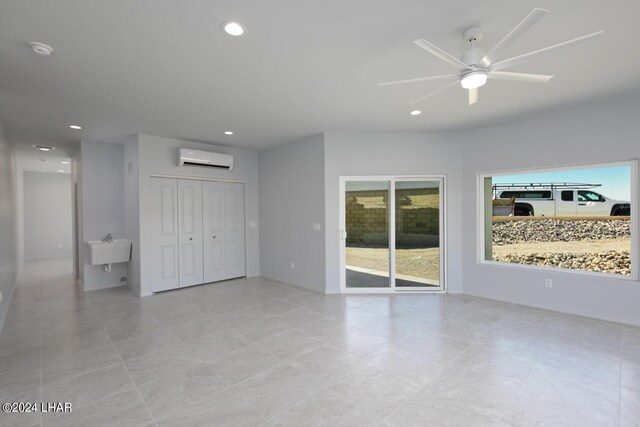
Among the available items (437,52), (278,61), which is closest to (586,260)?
(437,52)

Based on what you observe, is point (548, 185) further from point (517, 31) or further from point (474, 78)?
point (517, 31)

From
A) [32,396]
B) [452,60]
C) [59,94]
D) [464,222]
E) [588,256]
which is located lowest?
[32,396]

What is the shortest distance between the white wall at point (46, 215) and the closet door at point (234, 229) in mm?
6831

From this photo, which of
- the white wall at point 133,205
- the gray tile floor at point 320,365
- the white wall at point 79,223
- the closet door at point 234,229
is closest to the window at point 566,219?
the gray tile floor at point 320,365

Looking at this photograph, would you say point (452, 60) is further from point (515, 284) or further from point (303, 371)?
point (515, 284)

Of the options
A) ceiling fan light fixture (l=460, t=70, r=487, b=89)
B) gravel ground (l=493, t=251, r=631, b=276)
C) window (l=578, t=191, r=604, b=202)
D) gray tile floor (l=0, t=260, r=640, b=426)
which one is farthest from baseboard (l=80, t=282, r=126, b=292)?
window (l=578, t=191, r=604, b=202)

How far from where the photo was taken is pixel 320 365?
8.54ft

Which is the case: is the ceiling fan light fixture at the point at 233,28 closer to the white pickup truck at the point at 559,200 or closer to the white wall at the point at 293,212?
the white wall at the point at 293,212

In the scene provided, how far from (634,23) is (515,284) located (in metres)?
3.31

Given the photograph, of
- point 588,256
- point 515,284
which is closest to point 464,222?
point 515,284

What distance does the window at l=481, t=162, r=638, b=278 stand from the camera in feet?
11.8

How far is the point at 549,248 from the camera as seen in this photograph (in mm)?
4137

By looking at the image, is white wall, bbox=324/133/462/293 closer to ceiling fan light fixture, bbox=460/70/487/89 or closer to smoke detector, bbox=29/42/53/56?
ceiling fan light fixture, bbox=460/70/487/89

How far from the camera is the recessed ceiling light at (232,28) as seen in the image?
6.52 ft
